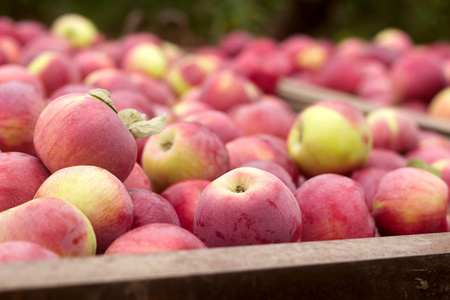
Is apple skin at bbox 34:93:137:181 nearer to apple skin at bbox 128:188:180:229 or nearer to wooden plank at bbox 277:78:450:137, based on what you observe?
apple skin at bbox 128:188:180:229

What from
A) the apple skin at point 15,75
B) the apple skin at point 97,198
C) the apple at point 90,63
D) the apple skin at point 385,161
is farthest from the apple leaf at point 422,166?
the apple at point 90,63

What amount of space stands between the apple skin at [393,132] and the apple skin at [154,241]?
107 cm

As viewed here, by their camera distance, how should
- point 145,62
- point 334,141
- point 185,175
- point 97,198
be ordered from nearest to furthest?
point 97,198
point 185,175
point 334,141
point 145,62

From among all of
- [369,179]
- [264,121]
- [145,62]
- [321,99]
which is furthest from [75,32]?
[369,179]

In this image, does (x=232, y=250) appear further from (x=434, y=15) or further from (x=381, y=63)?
(x=434, y=15)

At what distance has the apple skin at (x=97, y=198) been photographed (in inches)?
30.9

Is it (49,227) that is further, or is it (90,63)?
(90,63)

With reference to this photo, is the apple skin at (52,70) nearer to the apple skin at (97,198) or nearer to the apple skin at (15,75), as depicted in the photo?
the apple skin at (15,75)

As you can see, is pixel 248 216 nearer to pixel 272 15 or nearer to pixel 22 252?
pixel 22 252

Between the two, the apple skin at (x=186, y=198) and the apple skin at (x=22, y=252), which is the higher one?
the apple skin at (x=22, y=252)

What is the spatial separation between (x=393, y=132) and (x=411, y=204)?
63 cm

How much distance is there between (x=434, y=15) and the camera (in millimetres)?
5547

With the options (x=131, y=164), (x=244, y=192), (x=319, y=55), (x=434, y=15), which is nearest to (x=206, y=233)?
(x=244, y=192)

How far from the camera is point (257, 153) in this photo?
1238 millimetres
